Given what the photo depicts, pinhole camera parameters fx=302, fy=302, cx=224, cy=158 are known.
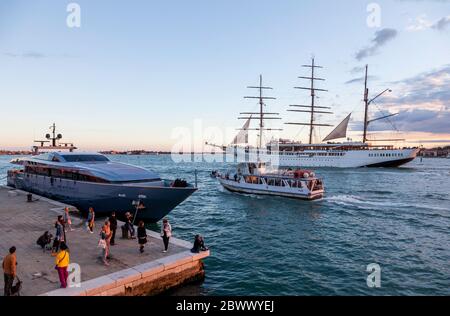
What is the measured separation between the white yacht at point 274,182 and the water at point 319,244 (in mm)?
1740

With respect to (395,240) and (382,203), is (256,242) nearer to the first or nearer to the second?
(395,240)

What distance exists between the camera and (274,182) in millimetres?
40031

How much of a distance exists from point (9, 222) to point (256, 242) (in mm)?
15331

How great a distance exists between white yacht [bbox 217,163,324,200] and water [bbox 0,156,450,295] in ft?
5.71

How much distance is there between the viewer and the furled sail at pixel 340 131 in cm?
11256

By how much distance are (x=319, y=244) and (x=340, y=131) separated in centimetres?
10096

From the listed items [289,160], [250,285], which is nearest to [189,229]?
[250,285]

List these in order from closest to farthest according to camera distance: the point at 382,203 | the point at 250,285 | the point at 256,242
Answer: the point at 250,285, the point at 256,242, the point at 382,203

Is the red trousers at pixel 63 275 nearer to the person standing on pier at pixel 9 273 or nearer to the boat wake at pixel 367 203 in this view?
the person standing on pier at pixel 9 273

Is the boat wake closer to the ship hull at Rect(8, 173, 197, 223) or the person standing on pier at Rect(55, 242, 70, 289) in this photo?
the ship hull at Rect(8, 173, 197, 223)

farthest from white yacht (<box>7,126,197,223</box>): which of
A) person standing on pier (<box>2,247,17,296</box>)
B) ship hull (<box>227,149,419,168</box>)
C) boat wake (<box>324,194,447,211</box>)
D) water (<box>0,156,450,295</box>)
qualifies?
ship hull (<box>227,149,419,168</box>)

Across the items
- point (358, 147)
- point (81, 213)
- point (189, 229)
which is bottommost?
point (189, 229)

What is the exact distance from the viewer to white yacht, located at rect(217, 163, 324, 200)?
37.7 metres
